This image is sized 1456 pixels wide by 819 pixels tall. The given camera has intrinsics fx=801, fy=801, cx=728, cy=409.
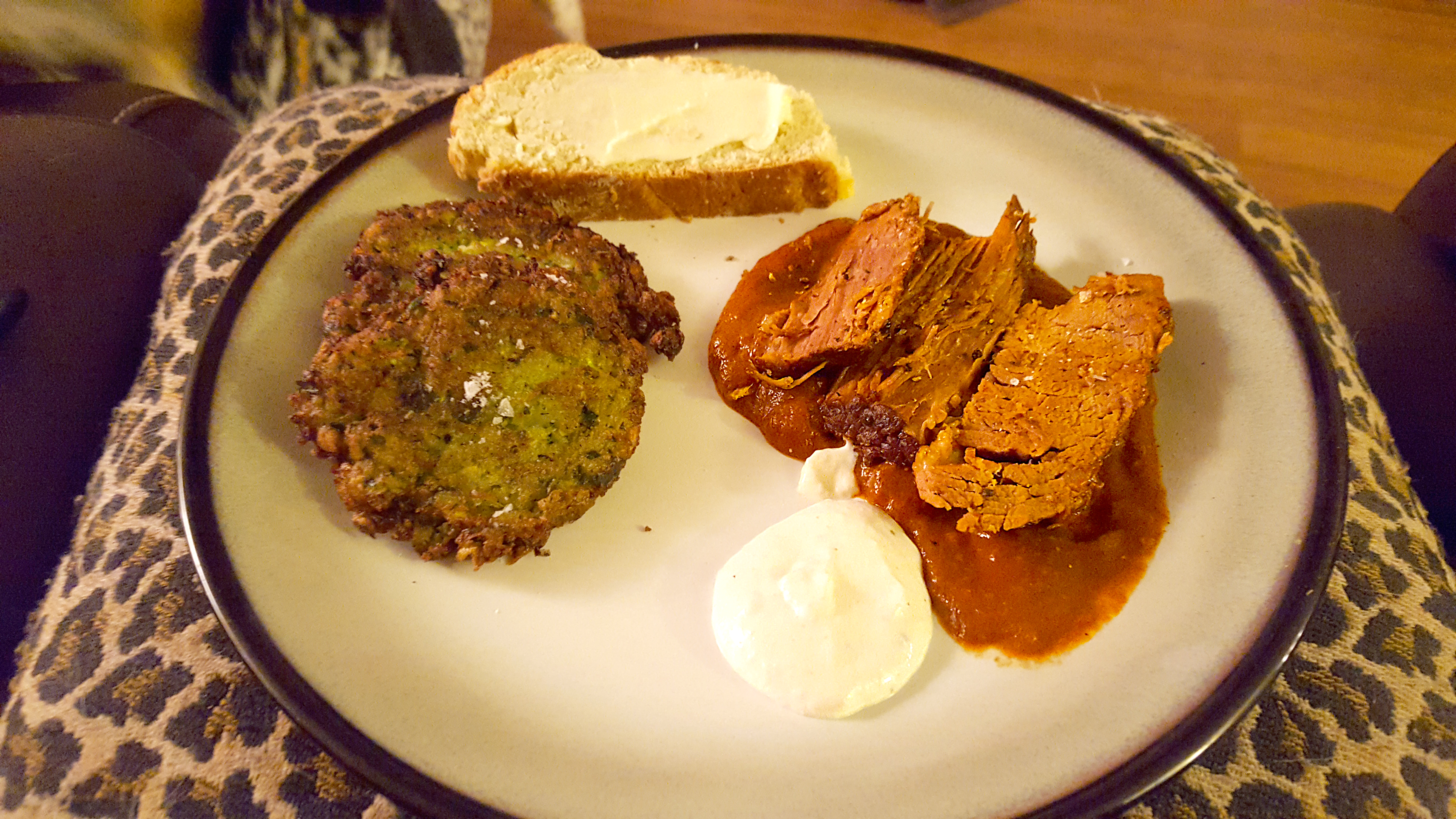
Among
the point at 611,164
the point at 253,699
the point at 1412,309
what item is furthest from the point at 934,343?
the point at 253,699

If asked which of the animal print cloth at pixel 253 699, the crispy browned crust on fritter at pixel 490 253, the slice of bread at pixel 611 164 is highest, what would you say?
the slice of bread at pixel 611 164

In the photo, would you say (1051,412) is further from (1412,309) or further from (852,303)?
(1412,309)

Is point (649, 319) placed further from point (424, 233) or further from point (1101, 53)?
point (1101, 53)

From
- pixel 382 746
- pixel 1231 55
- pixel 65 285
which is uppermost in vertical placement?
pixel 1231 55

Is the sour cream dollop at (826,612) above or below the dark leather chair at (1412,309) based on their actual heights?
→ below

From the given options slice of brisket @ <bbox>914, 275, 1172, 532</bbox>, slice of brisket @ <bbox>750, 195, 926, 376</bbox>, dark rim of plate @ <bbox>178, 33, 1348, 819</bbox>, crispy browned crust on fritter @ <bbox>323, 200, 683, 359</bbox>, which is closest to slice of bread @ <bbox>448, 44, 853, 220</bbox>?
crispy browned crust on fritter @ <bbox>323, 200, 683, 359</bbox>

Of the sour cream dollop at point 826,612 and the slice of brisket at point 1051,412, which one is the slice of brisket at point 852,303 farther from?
the sour cream dollop at point 826,612

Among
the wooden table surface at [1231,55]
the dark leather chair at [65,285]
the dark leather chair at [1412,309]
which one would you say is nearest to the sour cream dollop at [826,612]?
the dark leather chair at [1412,309]

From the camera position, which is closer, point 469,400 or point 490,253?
point 469,400
